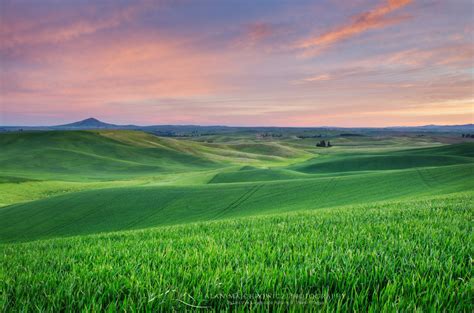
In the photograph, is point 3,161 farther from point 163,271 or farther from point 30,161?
point 163,271

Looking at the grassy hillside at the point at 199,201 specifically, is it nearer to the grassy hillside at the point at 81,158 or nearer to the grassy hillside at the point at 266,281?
the grassy hillside at the point at 266,281

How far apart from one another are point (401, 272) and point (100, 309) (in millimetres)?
2989

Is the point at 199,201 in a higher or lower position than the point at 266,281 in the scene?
lower

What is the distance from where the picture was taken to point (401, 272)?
3.22 m

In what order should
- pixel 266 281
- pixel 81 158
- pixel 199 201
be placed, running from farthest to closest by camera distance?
pixel 81 158 < pixel 199 201 < pixel 266 281

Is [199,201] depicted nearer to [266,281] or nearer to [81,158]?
[266,281]

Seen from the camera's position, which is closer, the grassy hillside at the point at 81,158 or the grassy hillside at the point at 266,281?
the grassy hillside at the point at 266,281

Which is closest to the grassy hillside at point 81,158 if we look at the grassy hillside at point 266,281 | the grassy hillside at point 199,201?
the grassy hillside at point 199,201

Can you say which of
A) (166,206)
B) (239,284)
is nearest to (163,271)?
(239,284)

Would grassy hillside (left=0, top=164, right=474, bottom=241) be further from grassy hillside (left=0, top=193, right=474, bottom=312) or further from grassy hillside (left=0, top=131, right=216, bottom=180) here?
grassy hillside (left=0, top=131, right=216, bottom=180)

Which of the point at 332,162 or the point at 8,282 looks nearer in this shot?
the point at 8,282

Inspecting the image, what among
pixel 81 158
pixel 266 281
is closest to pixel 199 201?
pixel 266 281

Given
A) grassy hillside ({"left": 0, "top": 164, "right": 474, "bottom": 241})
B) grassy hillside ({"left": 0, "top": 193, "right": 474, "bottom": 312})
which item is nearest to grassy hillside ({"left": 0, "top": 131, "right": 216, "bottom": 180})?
grassy hillside ({"left": 0, "top": 164, "right": 474, "bottom": 241})

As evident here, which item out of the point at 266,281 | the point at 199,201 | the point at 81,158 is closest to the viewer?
the point at 266,281
